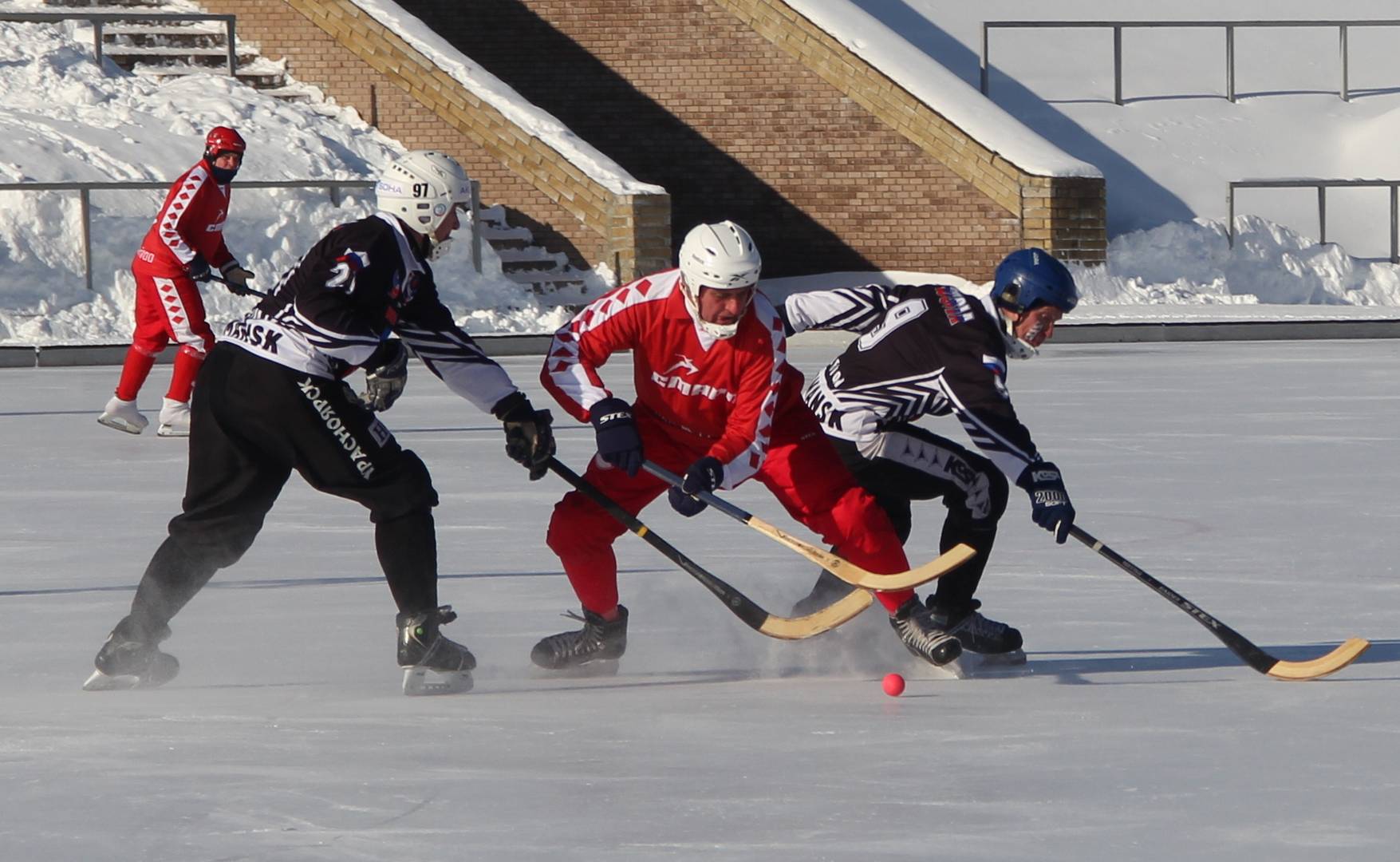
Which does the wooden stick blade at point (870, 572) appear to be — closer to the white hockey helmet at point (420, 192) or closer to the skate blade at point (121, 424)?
the white hockey helmet at point (420, 192)

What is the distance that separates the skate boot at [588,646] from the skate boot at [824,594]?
1.84ft

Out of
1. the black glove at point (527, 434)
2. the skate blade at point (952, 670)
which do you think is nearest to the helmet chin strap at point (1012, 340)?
the skate blade at point (952, 670)

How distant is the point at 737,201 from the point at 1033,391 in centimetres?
975

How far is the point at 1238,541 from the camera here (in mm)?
7270

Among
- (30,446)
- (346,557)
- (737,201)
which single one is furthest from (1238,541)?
(737,201)

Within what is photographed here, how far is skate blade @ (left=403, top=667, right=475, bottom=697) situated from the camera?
5066 mm

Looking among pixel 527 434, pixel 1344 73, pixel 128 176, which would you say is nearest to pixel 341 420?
pixel 527 434

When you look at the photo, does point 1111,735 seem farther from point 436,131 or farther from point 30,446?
point 436,131

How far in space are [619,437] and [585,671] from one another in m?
0.63

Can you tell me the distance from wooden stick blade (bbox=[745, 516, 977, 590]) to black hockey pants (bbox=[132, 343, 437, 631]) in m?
0.81

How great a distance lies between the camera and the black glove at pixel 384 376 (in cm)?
504

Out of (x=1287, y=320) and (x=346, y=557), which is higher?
(x=346, y=557)

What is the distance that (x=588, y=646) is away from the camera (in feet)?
17.6

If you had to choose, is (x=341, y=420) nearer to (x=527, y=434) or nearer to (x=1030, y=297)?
(x=527, y=434)
